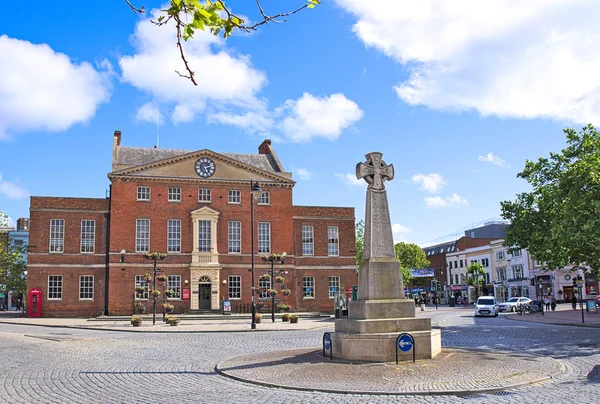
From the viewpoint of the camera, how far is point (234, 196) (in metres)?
47.3

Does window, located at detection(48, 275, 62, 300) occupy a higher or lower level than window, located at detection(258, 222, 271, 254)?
lower

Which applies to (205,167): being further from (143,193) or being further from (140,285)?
(140,285)

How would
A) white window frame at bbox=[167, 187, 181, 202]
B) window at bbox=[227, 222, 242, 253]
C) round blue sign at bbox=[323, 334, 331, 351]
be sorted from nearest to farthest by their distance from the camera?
round blue sign at bbox=[323, 334, 331, 351], white window frame at bbox=[167, 187, 181, 202], window at bbox=[227, 222, 242, 253]

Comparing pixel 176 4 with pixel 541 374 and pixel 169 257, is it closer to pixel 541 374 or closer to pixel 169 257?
pixel 541 374

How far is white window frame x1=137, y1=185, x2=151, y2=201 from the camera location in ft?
149

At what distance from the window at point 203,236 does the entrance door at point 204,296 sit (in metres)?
2.84

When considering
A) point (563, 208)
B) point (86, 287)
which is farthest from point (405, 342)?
point (86, 287)

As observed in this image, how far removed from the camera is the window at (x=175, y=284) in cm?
4475

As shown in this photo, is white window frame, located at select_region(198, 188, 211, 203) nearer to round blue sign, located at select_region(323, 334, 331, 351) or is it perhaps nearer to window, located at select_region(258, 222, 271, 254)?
window, located at select_region(258, 222, 271, 254)

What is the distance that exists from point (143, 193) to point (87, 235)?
212 inches

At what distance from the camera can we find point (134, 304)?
4400cm

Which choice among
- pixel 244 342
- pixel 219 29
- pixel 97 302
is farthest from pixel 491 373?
pixel 97 302

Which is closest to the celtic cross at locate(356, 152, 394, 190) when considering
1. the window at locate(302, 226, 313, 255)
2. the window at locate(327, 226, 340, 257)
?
the window at locate(302, 226, 313, 255)

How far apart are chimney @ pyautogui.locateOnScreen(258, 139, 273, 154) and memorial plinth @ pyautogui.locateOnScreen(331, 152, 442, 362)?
124ft
